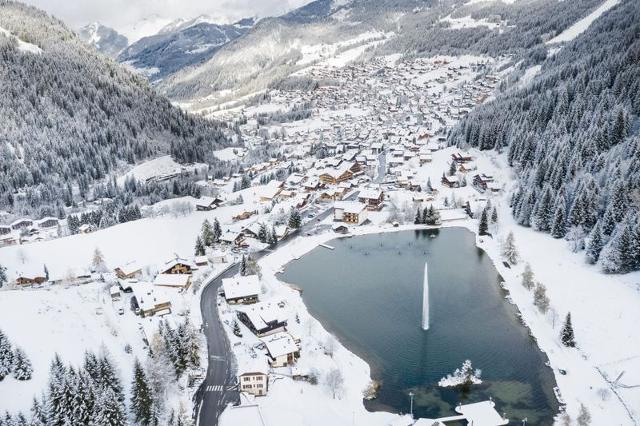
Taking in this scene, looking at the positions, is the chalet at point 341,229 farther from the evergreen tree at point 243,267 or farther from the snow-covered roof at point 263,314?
the snow-covered roof at point 263,314

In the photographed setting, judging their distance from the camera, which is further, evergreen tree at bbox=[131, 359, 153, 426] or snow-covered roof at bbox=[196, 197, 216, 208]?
snow-covered roof at bbox=[196, 197, 216, 208]

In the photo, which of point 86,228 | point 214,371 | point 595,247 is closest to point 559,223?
point 595,247

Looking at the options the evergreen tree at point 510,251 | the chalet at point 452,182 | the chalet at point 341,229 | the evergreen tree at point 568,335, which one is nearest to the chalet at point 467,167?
the chalet at point 452,182

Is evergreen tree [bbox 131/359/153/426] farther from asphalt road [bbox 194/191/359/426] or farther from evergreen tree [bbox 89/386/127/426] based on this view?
asphalt road [bbox 194/191/359/426]

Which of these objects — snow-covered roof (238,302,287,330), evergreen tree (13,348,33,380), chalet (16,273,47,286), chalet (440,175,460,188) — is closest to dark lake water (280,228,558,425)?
snow-covered roof (238,302,287,330)

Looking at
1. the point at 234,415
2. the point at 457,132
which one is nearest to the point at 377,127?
the point at 457,132

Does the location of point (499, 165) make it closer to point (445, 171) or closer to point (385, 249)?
point (445, 171)
